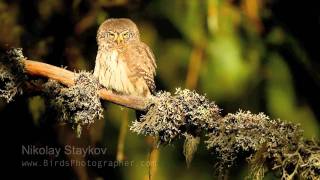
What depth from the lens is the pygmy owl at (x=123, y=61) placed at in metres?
3.52

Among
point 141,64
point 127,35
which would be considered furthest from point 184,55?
point 141,64

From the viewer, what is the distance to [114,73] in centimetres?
358

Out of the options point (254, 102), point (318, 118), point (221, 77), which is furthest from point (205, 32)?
point (318, 118)

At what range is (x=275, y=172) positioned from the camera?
9.56 feet

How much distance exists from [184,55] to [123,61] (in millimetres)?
956

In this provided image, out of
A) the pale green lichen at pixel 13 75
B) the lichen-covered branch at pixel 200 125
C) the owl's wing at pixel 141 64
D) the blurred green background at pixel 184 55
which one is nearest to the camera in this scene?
the lichen-covered branch at pixel 200 125

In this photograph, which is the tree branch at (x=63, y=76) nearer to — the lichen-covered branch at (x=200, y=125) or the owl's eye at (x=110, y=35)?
the lichen-covered branch at (x=200, y=125)

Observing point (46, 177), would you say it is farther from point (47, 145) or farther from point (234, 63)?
point (234, 63)

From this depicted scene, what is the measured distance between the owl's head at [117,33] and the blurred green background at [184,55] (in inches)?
15.9

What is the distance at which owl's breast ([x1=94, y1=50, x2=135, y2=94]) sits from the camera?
11.4ft

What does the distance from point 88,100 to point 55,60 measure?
1300 mm

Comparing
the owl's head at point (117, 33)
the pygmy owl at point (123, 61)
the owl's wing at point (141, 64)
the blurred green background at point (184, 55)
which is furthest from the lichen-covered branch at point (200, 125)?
the blurred green background at point (184, 55)

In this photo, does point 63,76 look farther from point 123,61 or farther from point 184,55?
point 184,55

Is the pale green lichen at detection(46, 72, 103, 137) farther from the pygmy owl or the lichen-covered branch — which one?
the pygmy owl
